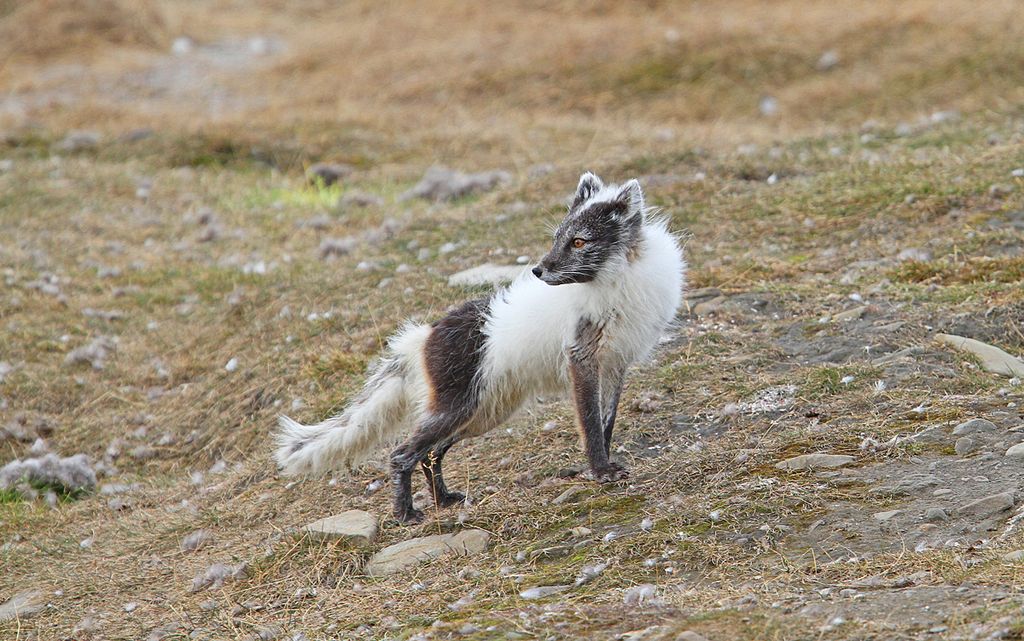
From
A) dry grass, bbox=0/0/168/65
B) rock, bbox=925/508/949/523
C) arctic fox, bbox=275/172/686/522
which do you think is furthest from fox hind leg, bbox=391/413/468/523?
dry grass, bbox=0/0/168/65

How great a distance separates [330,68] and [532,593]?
49.3ft

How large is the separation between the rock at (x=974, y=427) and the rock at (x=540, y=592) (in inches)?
80.9

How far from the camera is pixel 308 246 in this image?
1133cm

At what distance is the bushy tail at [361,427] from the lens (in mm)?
6395

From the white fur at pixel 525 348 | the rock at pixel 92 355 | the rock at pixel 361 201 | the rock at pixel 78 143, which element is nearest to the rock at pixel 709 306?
the white fur at pixel 525 348

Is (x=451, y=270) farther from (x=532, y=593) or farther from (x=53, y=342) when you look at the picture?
(x=532, y=593)

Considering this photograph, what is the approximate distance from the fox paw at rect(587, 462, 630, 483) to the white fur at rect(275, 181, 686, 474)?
1.60 ft

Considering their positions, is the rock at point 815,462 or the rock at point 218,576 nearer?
the rock at point 815,462

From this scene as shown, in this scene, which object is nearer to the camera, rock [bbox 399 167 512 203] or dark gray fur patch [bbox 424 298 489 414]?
dark gray fur patch [bbox 424 298 489 414]

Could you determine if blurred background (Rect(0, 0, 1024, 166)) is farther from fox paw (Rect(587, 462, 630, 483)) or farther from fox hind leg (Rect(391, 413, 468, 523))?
fox paw (Rect(587, 462, 630, 483))

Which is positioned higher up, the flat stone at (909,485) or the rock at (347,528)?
the flat stone at (909,485)

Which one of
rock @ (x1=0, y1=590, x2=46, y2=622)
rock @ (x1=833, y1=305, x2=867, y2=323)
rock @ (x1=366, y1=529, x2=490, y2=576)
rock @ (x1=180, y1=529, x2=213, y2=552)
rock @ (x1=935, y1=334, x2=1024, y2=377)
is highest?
rock @ (x1=833, y1=305, x2=867, y2=323)

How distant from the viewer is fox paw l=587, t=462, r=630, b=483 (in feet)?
19.9

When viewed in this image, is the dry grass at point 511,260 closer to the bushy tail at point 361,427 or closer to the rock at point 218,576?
the rock at point 218,576
